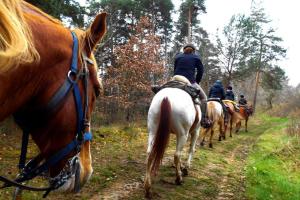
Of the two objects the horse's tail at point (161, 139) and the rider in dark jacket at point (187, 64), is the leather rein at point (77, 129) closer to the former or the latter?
the horse's tail at point (161, 139)

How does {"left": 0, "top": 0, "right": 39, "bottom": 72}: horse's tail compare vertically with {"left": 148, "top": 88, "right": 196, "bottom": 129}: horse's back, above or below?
above

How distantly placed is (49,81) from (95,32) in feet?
1.42

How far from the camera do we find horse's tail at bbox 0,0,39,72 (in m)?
1.39

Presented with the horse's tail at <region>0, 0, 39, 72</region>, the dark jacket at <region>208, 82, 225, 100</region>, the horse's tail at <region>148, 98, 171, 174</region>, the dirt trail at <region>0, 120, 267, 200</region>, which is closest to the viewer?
the horse's tail at <region>0, 0, 39, 72</region>

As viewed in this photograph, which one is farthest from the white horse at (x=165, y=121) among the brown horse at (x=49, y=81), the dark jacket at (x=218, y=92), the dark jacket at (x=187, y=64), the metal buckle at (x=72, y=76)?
the dark jacket at (x=218, y=92)

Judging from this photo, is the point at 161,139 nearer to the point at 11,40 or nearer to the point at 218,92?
the point at 11,40

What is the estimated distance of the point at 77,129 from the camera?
195cm

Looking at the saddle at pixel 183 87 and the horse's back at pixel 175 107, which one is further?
the saddle at pixel 183 87

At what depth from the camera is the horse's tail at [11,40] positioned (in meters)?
1.39

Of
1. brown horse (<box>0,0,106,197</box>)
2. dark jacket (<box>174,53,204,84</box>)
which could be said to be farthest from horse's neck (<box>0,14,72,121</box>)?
dark jacket (<box>174,53,204,84</box>)

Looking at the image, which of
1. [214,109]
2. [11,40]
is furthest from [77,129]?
[214,109]

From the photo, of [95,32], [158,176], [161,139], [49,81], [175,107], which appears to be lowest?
[158,176]

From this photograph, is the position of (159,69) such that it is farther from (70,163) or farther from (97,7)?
(70,163)

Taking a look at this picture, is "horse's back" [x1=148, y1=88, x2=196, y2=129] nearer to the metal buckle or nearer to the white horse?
the white horse
